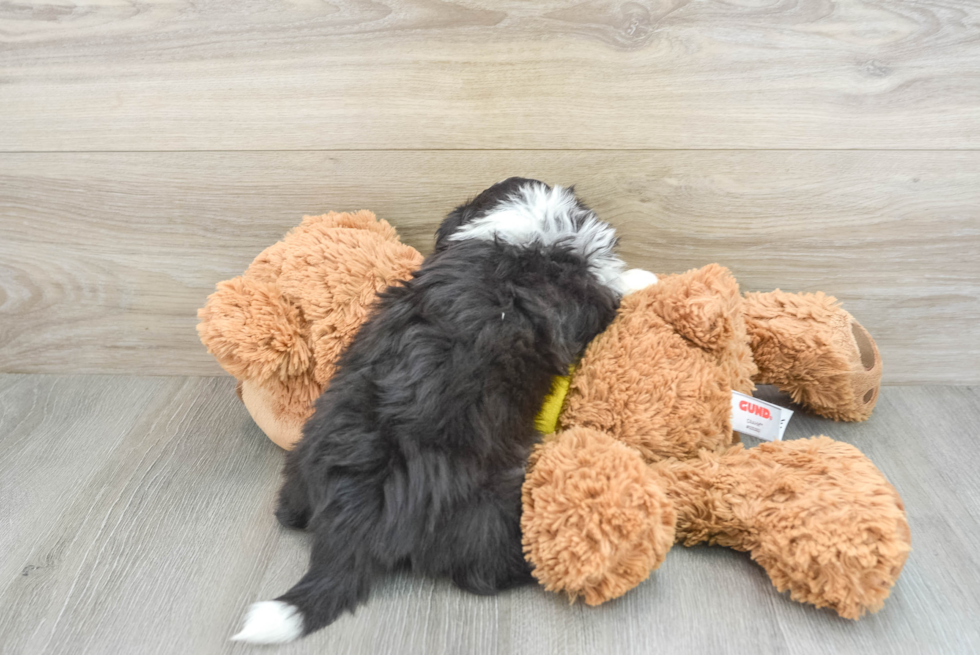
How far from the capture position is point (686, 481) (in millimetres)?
784

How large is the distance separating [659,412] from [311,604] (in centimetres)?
45

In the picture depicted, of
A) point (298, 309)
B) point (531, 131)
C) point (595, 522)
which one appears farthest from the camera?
point (531, 131)

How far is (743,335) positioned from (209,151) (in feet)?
2.86

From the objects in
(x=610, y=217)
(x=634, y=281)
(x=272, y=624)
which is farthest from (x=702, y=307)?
(x=272, y=624)

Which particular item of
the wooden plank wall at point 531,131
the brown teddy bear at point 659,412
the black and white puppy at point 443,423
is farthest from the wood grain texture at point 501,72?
the black and white puppy at point 443,423

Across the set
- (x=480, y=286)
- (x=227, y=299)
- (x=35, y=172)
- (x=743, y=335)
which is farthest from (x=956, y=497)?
(x=35, y=172)

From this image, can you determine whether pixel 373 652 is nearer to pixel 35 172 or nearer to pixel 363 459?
pixel 363 459

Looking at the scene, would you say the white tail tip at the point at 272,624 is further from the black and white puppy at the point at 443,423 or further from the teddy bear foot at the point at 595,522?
the teddy bear foot at the point at 595,522

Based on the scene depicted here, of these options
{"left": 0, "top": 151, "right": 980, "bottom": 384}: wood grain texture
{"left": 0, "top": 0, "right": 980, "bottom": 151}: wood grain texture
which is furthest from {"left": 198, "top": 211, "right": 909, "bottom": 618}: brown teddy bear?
{"left": 0, "top": 0, "right": 980, "bottom": 151}: wood grain texture

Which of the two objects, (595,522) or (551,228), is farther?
(551,228)

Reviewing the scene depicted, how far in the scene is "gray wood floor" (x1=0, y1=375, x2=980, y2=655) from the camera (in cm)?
70

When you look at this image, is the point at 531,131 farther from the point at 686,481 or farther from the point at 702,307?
the point at 686,481

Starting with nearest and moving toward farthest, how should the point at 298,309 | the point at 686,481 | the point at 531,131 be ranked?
the point at 686,481 → the point at 298,309 → the point at 531,131

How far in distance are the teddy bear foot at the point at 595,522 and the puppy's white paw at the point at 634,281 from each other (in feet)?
0.73
